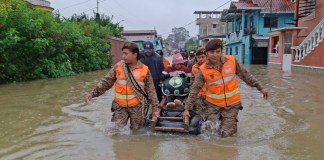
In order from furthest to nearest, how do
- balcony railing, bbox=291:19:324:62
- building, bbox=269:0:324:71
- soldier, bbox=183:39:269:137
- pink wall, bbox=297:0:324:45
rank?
1. pink wall, bbox=297:0:324:45
2. building, bbox=269:0:324:71
3. balcony railing, bbox=291:19:324:62
4. soldier, bbox=183:39:269:137

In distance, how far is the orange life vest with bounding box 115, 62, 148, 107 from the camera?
5367 millimetres

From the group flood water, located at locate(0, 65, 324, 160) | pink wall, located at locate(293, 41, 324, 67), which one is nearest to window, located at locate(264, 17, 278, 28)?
pink wall, located at locate(293, 41, 324, 67)

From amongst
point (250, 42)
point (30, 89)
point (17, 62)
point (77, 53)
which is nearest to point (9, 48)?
point (17, 62)

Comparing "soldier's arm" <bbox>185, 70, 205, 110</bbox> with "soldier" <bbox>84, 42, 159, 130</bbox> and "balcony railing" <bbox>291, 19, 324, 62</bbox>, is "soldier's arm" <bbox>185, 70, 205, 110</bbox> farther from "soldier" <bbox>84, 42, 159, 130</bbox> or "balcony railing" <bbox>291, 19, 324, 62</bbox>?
"balcony railing" <bbox>291, 19, 324, 62</bbox>

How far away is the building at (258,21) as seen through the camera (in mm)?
31281

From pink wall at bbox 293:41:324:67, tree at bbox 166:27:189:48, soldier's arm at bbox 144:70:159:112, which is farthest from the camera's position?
tree at bbox 166:27:189:48

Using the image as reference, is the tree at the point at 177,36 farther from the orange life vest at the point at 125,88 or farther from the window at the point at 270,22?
the orange life vest at the point at 125,88

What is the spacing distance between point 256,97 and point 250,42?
2369 centimetres

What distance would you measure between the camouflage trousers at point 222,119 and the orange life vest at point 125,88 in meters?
1.08

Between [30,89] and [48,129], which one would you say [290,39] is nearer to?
[30,89]

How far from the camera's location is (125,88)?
5.36 metres


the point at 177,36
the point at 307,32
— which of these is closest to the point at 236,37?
the point at 307,32

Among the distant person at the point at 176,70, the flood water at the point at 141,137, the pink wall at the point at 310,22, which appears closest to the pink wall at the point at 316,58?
the pink wall at the point at 310,22

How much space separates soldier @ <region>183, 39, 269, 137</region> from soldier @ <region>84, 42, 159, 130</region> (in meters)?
0.72
